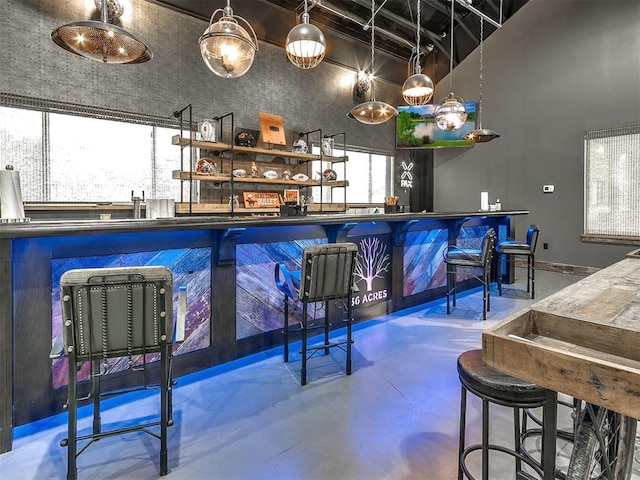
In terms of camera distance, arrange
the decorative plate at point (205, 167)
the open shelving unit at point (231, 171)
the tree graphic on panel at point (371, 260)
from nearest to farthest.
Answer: the tree graphic on panel at point (371, 260) < the open shelving unit at point (231, 171) < the decorative plate at point (205, 167)

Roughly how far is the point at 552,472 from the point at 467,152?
8.51 meters

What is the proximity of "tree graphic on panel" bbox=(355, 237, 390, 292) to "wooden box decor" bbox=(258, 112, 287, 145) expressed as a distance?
297 centimetres

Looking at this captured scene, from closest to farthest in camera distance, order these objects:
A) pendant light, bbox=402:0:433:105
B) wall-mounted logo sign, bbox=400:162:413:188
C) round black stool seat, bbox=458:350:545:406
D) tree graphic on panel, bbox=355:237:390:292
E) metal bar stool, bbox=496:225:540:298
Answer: round black stool seat, bbox=458:350:545:406 → tree graphic on panel, bbox=355:237:390:292 → pendant light, bbox=402:0:433:105 → metal bar stool, bbox=496:225:540:298 → wall-mounted logo sign, bbox=400:162:413:188

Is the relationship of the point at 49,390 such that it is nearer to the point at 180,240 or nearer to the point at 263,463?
the point at 180,240

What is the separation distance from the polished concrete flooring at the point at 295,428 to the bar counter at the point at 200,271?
21 centimetres

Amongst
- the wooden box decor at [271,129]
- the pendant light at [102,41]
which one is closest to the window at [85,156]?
the wooden box decor at [271,129]

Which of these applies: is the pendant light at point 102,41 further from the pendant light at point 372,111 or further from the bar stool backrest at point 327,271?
the pendant light at point 372,111

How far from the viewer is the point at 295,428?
6.93 feet

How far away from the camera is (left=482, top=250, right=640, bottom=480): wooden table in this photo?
0.76 metres

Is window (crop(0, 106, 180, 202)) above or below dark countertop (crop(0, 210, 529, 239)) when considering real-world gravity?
above

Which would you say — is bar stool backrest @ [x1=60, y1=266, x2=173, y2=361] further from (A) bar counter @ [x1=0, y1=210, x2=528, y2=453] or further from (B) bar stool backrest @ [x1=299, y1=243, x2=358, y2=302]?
(B) bar stool backrest @ [x1=299, y1=243, x2=358, y2=302]

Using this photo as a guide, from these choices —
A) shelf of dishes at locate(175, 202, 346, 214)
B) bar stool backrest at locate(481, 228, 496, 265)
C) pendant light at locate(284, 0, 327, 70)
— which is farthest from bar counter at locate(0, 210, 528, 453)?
shelf of dishes at locate(175, 202, 346, 214)

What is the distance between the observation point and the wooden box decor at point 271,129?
20.1 feet

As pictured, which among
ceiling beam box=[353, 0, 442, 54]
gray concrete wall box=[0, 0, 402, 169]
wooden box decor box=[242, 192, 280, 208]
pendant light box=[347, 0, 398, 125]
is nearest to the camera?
pendant light box=[347, 0, 398, 125]
